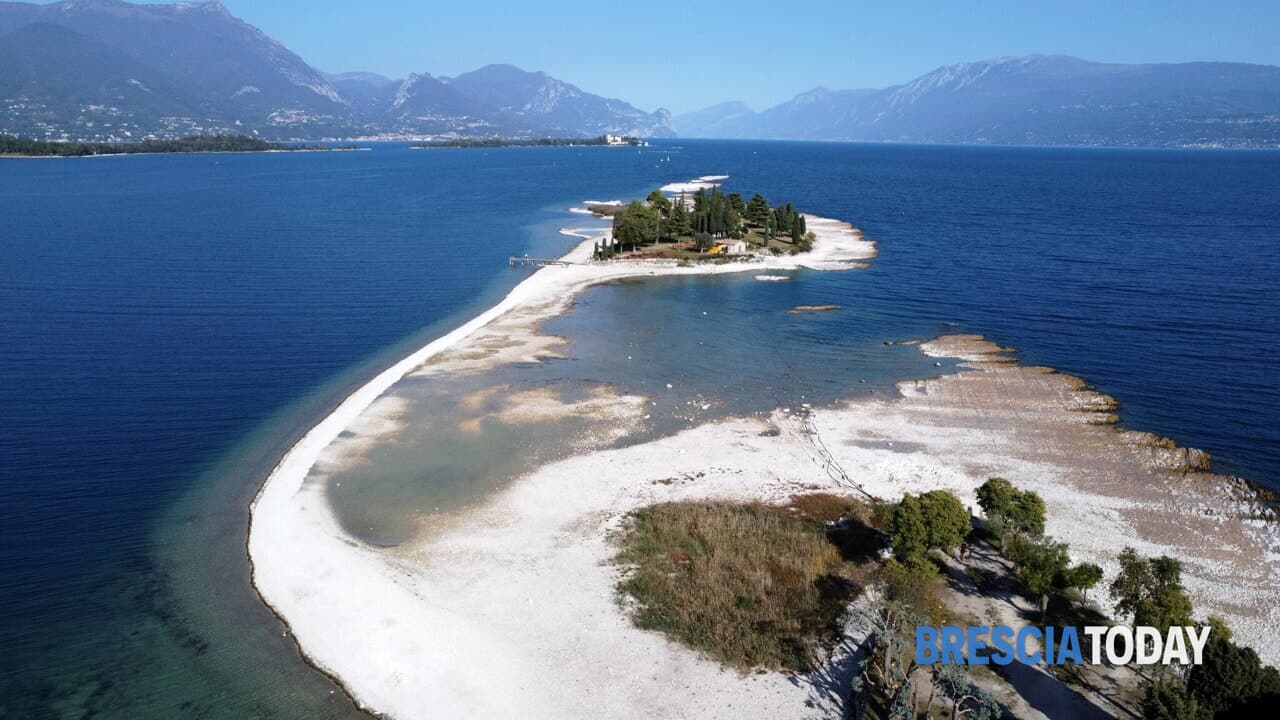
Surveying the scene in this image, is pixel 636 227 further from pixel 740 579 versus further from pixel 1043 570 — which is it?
pixel 1043 570

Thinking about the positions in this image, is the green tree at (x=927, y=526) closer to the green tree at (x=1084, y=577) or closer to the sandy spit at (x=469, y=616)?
the green tree at (x=1084, y=577)

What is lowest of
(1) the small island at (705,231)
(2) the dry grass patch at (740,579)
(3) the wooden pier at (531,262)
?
(2) the dry grass patch at (740,579)

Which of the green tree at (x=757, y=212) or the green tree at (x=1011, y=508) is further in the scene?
the green tree at (x=757, y=212)

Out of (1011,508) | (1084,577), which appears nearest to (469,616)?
(1011,508)

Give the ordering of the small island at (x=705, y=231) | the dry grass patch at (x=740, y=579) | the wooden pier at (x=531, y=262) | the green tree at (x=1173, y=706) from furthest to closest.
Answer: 1. the small island at (x=705, y=231)
2. the wooden pier at (x=531, y=262)
3. the dry grass patch at (x=740, y=579)
4. the green tree at (x=1173, y=706)

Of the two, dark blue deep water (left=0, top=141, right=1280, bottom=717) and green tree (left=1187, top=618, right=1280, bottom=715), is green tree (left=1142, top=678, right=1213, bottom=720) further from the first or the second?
dark blue deep water (left=0, top=141, right=1280, bottom=717)

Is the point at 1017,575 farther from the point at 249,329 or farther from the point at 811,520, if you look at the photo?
the point at 249,329

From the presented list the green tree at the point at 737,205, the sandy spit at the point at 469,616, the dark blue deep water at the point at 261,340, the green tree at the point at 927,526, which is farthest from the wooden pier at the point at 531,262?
the green tree at the point at 927,526

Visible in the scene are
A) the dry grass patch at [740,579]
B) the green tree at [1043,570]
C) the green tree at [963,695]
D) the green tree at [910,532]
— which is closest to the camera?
the green tree at [963,695]
